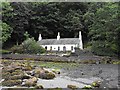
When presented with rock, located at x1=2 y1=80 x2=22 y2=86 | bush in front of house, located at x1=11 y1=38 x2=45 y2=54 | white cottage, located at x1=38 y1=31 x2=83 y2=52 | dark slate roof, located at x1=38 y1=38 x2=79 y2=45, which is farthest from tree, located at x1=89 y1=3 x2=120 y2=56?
rock, located at x1=2 y1=80 x2=22 y2=86

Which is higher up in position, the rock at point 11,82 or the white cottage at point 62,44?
the white cottage at point 62,44

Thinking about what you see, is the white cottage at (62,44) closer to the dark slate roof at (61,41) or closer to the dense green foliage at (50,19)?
the dark slate roof at (61,41)

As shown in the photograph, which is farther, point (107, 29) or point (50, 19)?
point (50, 19)

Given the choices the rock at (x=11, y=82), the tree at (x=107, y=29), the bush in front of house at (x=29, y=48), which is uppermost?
the tree at (x=107, y=29)

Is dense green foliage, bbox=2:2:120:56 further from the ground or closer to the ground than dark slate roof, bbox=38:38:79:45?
further from the ground

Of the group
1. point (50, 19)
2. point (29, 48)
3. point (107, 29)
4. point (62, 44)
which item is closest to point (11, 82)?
point (107, 29)

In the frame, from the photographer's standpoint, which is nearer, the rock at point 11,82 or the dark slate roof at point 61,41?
the rock at point 11,82

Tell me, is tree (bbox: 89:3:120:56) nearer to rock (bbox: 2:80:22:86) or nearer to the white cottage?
the white cottage

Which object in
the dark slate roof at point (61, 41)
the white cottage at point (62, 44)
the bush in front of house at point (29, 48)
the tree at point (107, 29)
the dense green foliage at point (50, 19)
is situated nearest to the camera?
the tree at point (107, 29)

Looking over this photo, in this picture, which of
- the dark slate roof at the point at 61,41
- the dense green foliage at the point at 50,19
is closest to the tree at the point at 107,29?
the dense green foliage at the point at 50,19

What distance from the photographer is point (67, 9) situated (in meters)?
61.1

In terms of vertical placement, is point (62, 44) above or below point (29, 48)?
above

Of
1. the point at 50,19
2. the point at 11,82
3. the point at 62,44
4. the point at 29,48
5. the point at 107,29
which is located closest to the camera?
the point at 11,82

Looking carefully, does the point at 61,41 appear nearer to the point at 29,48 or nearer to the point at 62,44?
the point at 62,44
